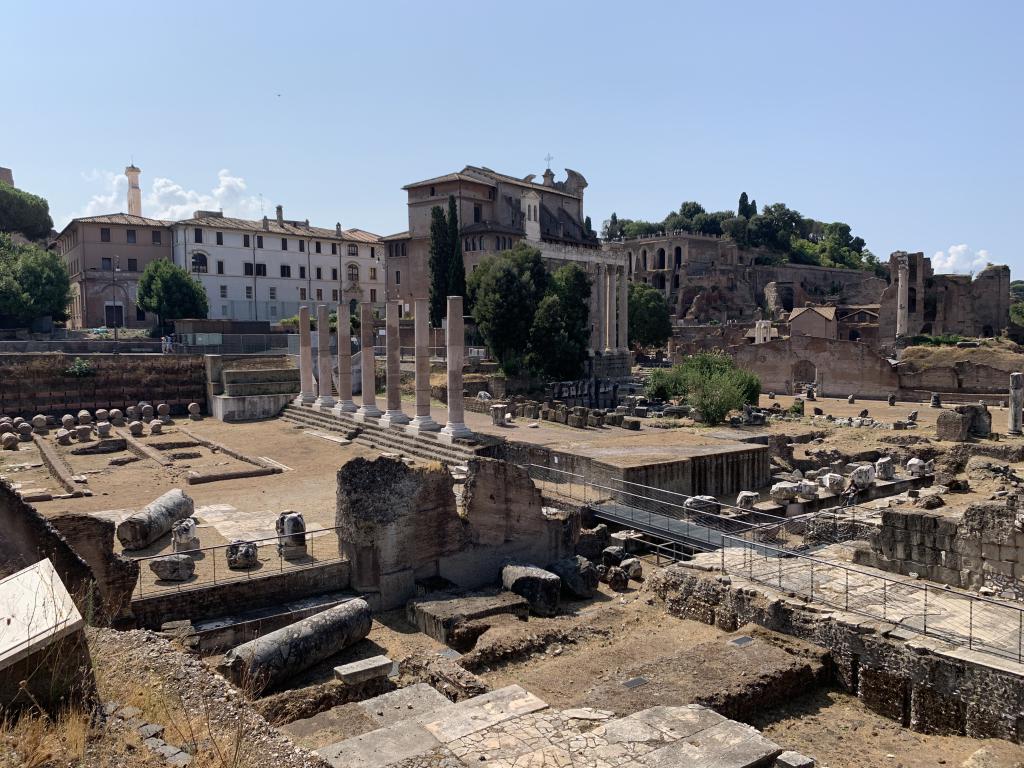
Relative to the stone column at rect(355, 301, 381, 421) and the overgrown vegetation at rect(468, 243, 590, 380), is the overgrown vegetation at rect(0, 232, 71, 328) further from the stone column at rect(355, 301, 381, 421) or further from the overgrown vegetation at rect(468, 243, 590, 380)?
the stone column at rect(355, 301, 381, 421)

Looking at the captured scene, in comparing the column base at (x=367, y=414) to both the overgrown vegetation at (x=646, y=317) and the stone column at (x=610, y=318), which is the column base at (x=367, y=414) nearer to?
the stone column at (x=610, y=318)

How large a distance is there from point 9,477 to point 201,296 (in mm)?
31329

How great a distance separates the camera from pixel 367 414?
102 feet

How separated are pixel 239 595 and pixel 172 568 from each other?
129 centimetres

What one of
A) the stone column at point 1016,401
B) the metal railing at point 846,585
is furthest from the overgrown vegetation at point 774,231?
the metal railing at point 846,585

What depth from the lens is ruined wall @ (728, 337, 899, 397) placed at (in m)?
46.2

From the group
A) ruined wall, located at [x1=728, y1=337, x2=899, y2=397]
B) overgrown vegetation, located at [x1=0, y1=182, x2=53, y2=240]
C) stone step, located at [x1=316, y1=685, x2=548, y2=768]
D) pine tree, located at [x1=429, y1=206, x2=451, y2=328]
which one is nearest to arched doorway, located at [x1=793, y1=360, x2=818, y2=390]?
ruined wall, located at [x1=728, y1=337, x2=899, y2=397]

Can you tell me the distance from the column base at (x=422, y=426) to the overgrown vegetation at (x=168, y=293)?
3043 centimetres

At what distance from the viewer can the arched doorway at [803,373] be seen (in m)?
49.6

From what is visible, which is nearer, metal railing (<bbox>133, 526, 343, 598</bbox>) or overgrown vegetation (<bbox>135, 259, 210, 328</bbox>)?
metal railing (<bbox>133, 526, 343, 598</bbox>)

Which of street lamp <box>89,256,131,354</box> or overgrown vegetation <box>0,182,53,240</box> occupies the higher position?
overgrown vegetation <box>0,182,53,240</box>

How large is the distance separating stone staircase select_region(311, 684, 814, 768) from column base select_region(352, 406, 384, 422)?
2247cm

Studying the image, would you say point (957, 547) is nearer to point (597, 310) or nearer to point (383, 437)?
point (383, 437)

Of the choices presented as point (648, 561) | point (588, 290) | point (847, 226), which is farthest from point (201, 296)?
point (847, 226)
